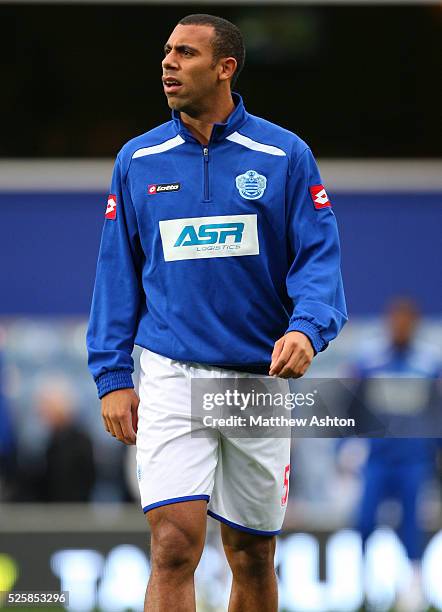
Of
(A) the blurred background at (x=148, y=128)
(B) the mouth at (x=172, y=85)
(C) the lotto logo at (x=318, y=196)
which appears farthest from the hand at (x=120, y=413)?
(A) the blurred background at (x=148, y=128)

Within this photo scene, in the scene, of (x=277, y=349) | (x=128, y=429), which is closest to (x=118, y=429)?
(x=128, y=429)

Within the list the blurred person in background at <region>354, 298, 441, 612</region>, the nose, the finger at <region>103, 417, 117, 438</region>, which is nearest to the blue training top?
the finger at <region>103, 417, 117, 438</region>

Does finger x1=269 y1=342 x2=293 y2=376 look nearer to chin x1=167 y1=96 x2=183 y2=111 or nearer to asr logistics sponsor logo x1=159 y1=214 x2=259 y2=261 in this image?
asr logistics sponsor logo x1=159 y1=214 x2=259 y2=261

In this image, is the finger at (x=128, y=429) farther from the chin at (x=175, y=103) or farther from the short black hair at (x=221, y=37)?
the short black hair at (x=221, y=37)

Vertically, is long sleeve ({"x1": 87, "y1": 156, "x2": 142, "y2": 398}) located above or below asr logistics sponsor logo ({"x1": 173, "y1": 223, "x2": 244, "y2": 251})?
below

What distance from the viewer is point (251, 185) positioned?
5164 mm

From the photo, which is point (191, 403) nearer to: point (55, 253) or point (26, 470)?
point (26, 470)

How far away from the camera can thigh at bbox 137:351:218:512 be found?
504cm

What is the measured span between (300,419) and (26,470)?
6709mm

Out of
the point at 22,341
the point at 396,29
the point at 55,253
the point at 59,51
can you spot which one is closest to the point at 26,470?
the point at 22,341

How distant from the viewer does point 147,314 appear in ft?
17.4

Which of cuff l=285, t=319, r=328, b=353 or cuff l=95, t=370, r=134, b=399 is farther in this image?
cuff l=95, t=370, r=134, b=399

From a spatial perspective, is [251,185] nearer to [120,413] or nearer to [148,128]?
[120,413]

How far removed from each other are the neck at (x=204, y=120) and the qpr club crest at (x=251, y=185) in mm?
200
